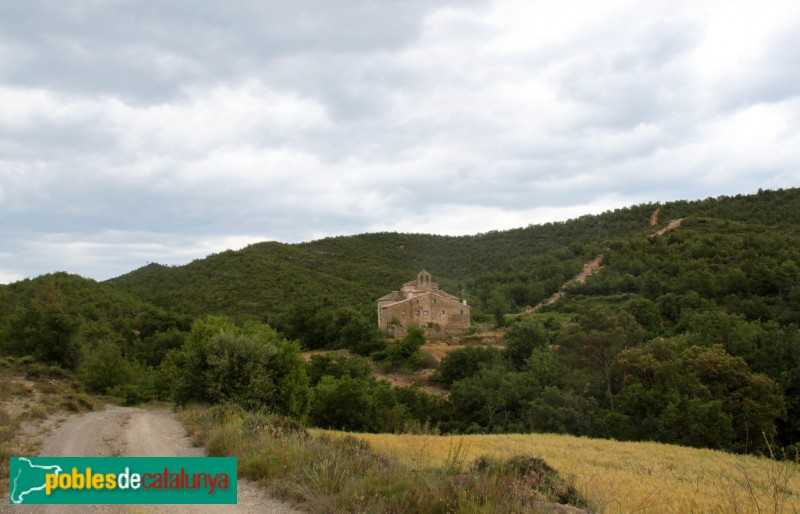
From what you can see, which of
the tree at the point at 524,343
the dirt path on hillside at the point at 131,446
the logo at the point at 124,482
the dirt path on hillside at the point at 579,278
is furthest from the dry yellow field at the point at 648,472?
the dirt path on hillside at the point at 579,278

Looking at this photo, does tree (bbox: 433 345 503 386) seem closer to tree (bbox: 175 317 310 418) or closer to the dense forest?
the dense forest

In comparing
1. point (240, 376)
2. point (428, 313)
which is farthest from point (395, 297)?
point (240, 376)

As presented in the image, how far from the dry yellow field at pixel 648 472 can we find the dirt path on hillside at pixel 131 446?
2524 millimetres

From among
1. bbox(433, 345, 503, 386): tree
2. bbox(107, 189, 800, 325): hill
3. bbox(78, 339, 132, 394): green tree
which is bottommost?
bbox(433, 345, 503, 386): tree

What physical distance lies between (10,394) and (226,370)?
8.04 m

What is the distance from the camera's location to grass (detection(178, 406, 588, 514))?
575cm

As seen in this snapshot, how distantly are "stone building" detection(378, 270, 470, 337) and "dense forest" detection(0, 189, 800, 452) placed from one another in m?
2.13

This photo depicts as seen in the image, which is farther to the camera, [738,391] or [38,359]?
[38,359]

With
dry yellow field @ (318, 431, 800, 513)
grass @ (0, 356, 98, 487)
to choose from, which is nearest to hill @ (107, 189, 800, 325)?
grass @ (0, 356, 98, 487)

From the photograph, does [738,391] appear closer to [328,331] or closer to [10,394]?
[10,394]

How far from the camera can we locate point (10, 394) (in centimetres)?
1841

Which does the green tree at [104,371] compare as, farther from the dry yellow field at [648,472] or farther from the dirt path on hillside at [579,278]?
the dirt path on hillside at [579,278]

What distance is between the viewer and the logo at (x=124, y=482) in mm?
6824

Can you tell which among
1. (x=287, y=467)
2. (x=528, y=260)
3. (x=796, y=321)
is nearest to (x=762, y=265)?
(x=796, y=321)
